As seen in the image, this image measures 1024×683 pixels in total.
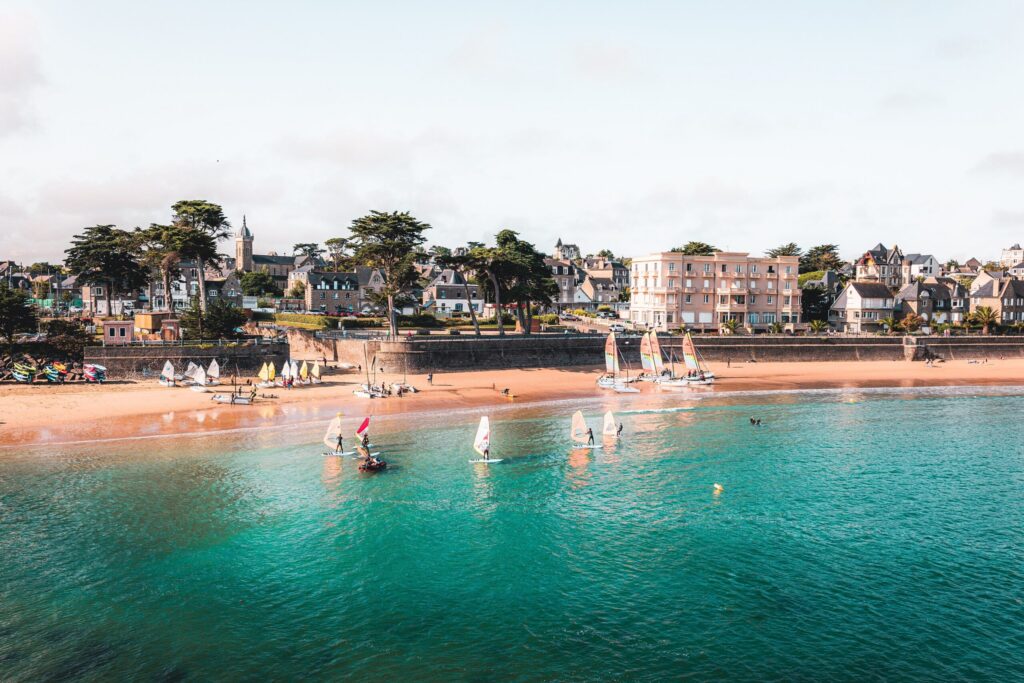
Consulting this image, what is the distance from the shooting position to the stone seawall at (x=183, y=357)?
2749 inches

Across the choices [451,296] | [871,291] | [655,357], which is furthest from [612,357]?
[451,296]

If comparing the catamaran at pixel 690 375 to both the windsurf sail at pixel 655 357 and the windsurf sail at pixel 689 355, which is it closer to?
the windsurf sail at pixel 689 355

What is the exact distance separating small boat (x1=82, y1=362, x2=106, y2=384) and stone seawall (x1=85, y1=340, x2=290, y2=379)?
148 centimetres

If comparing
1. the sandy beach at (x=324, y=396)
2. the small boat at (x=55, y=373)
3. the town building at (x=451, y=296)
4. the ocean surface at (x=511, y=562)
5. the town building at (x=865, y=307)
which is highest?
the town building at (x=451, y=296)

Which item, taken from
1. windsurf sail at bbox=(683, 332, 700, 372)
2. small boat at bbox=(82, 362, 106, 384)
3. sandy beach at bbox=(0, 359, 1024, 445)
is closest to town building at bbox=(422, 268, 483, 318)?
sandy beach at bbox=(0, 359, 1024, 445)

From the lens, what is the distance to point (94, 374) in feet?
221

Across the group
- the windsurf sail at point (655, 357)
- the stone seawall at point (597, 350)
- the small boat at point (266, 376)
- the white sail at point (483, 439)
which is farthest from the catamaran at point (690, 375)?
the small boat at point (266, 376)

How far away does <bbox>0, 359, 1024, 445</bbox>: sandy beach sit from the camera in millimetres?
53188

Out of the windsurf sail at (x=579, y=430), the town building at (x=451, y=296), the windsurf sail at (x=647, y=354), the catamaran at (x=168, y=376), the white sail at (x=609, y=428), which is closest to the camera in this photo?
the windsurf sail at (x=579, y=430)

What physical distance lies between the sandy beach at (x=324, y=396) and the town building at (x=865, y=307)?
25156mm

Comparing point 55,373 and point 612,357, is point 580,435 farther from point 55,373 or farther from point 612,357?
point 55,373

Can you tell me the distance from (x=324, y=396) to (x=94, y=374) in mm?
23766

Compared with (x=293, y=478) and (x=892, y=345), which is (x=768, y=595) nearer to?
(x=293, y=478)

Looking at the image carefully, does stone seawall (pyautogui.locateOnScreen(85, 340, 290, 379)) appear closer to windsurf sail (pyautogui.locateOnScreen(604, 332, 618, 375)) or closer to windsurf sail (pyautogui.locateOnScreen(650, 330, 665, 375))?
windsurf sail (pyautogui.locateOnScreen(604, 332, 618, 375))
